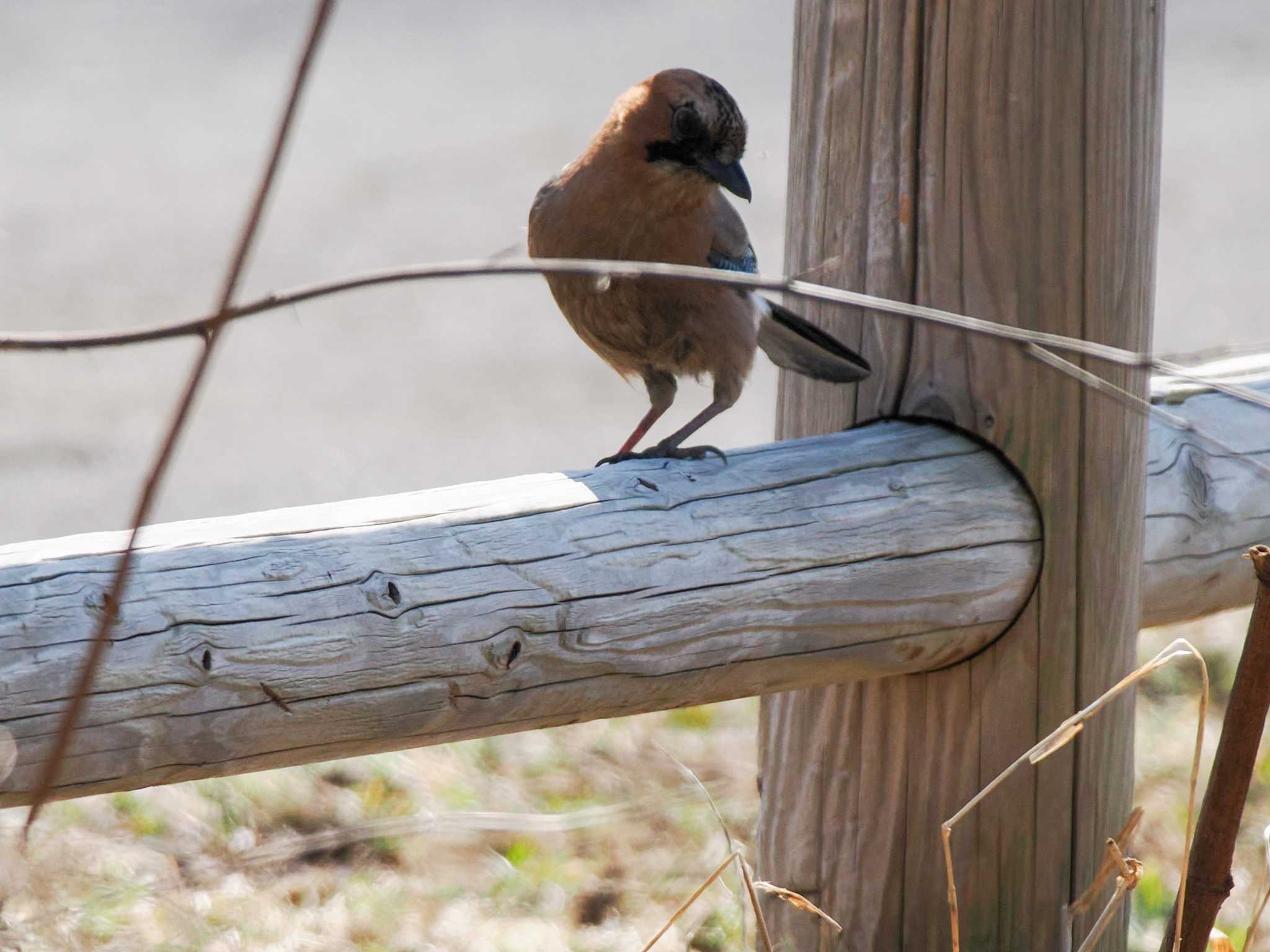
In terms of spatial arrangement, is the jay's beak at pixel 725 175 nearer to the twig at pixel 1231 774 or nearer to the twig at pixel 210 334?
the twig at pixel 1231 774

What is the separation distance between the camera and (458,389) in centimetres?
704

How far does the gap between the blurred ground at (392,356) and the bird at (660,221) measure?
0.48 ft

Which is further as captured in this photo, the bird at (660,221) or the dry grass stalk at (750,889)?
the bird at (660,221)

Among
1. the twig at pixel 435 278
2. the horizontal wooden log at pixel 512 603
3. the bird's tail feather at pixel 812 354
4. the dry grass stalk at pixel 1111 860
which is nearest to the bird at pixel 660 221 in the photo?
the bird's tail feather at pixel 812 354

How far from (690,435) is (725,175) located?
468 mm

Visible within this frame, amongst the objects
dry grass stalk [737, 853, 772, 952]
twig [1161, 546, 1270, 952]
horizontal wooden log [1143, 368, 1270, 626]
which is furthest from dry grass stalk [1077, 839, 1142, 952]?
horizontal wooden log [1143, 368, 1270, 626]

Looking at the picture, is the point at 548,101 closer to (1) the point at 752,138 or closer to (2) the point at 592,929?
(1) the point at 752,138

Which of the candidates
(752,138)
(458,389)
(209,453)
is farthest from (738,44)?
(209,453)

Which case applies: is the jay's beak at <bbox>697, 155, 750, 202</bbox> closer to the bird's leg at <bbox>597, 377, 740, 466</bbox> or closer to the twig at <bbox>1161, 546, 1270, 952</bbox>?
the bird's leg at <bbox>597, 377, 740, 466</bbox>

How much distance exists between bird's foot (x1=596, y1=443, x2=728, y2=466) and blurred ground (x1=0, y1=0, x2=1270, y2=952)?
0.52 m

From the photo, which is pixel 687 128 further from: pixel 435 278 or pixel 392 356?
pixel 392 356

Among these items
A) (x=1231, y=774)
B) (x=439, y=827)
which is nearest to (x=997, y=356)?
(x=1231, y=774)

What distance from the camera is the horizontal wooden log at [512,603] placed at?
1.41m

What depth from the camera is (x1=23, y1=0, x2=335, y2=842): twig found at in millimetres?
603
